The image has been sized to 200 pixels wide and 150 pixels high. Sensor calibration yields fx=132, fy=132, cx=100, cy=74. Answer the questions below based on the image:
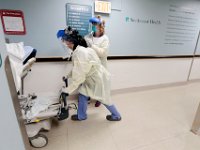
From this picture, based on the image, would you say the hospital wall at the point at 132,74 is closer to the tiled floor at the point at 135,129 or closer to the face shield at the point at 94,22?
the tiled floor at the point at 135,129

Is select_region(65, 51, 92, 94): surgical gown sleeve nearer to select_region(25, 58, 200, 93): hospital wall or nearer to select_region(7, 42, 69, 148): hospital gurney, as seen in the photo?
select_region(7, 42, 69, 148): hospital gurney

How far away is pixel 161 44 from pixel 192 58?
1071 millimetres

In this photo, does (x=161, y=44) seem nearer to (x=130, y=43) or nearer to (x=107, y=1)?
(x=130, y=43)

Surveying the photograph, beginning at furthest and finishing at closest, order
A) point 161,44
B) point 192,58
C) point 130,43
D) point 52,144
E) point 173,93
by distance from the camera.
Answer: point 192,58 → point 173,93 → point 161,44 → point 130,43 → point 52,144

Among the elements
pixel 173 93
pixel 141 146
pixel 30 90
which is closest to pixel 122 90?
pixel 173 93

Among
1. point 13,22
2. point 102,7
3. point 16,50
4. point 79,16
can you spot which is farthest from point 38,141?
point 102,7

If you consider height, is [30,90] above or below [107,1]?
below

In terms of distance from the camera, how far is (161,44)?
2.62m

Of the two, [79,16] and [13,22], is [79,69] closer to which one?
[79,16]

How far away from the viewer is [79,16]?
6.38ft

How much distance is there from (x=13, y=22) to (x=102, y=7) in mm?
1246

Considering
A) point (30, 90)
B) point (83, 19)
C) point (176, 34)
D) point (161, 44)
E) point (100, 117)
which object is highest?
point (83, 19)

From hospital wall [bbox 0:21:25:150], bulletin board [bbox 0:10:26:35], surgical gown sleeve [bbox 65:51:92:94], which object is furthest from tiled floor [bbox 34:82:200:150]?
bulletin board [bbox 0:10:26:35]

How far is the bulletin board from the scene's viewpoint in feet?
5.57
